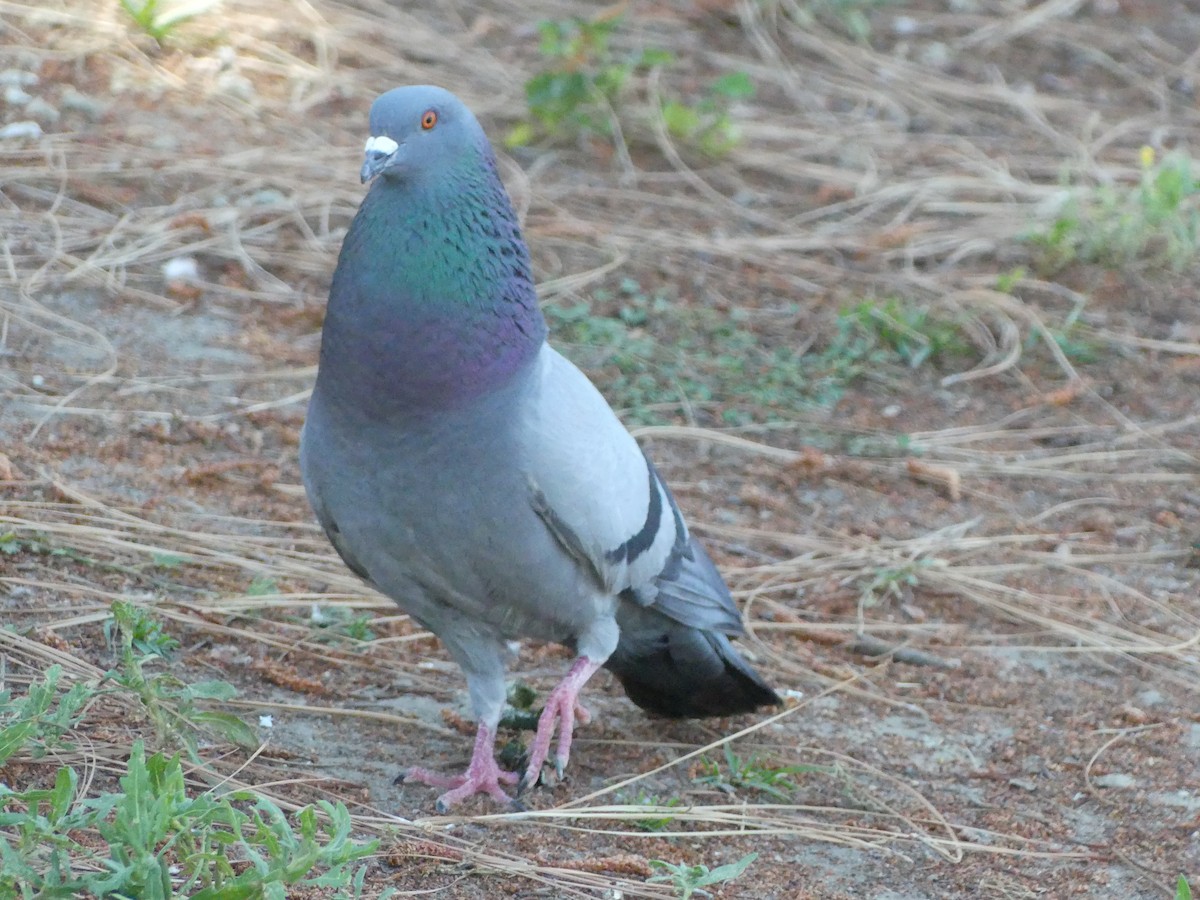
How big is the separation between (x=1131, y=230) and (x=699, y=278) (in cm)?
182

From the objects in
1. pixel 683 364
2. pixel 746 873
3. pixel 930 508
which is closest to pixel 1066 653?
pixel 930 508

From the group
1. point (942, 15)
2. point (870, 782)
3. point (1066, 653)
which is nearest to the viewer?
point (870, 782)

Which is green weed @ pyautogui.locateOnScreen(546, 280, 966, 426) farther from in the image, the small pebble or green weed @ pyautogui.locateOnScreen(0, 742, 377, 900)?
green weed @ pyautogui.locateOnScreen(0, 742, 377, 900)

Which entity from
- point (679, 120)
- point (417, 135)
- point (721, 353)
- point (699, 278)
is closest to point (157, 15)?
point (679, 120)

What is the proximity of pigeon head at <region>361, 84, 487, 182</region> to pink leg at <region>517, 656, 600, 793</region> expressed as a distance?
3.64ft

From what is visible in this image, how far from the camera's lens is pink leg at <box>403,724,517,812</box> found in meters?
3.14

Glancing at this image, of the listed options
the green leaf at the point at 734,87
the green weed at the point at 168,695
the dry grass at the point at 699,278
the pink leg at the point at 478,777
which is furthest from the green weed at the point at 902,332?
the green weed at the point at 168,695

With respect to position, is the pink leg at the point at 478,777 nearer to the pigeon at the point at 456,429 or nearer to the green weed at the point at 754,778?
the pigeon at the point at 456,429

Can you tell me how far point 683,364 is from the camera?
5.42 m

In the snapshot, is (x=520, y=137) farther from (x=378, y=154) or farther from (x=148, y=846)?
(x=148, y=846)

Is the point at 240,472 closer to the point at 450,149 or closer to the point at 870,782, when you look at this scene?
the point at 450,149

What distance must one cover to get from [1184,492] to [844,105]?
11.3 feet

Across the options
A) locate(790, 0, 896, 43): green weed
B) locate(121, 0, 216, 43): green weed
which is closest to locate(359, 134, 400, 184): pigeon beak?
locate(121, 0, 216, 43): green weed

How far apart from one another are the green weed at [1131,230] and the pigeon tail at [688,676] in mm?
3421
